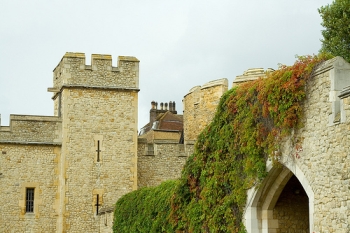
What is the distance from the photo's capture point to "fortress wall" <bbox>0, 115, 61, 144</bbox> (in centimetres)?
2380

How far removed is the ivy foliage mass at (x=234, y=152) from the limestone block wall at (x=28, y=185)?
23.0 feet

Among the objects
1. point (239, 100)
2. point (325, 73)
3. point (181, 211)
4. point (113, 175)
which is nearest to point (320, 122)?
point (325, 73)

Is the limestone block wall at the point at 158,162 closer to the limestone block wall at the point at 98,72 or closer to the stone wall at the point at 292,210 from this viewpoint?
the limestone block wall at the point at 98,72

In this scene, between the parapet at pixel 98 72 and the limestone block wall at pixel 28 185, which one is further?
the parapet at pixel 98 72

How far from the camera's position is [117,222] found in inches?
842

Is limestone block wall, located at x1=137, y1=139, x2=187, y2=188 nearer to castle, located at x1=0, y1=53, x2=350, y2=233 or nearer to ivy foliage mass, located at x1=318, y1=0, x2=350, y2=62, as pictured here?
castle, located at x1=0, y1=53, x2=350, y2=233

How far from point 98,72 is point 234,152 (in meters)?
11.4

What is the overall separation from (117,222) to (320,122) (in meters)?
11.1

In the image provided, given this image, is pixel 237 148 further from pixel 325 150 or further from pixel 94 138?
pixel 94 138

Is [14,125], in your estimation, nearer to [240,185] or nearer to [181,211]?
[181,211]

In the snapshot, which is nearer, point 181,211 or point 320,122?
point 320,122

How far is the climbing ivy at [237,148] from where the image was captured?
12.1m

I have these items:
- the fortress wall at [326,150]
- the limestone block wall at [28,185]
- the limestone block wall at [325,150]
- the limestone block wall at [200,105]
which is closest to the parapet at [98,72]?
the limestone block wall at [200,105]

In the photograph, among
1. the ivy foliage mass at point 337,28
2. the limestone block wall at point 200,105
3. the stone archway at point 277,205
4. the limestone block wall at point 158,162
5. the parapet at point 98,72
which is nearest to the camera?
the stone archway at point 277,205
